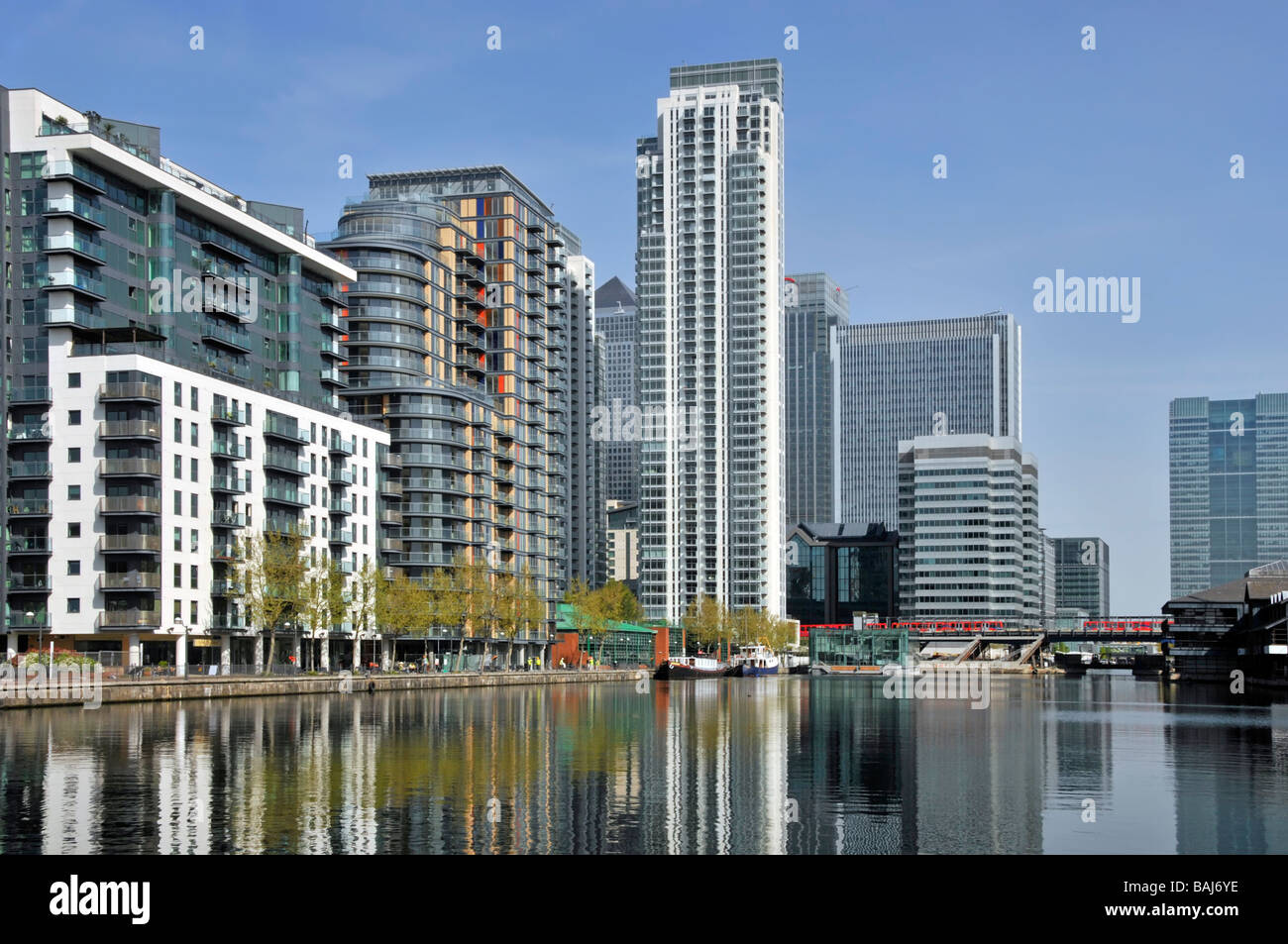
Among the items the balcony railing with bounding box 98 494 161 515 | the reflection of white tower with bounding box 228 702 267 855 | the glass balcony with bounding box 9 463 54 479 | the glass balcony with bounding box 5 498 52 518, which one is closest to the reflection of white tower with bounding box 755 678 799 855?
A: the reflection of white tower with bounding box 228 702 267 855

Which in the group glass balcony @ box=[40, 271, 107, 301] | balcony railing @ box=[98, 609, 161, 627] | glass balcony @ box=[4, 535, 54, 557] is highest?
glass balcony @ box=[40, 271, 107, 301]

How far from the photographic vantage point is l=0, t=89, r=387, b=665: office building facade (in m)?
121

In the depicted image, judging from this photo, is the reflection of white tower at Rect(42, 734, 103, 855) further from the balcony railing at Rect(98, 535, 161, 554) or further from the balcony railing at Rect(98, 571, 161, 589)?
the balcony railing at Rect(98, 535, 161, 554)

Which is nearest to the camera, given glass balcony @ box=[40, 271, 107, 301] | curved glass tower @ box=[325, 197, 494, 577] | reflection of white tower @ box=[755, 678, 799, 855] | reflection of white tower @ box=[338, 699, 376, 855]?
reflection of white tower @ box=[338, 699, 376, 855]

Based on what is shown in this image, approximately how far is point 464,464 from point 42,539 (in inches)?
2768

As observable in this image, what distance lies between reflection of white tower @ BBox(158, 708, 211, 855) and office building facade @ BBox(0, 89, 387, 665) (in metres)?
65.0

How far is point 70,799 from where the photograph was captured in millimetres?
42469

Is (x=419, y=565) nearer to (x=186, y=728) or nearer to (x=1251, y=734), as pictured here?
(x=186, y=728)

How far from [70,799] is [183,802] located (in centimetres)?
339

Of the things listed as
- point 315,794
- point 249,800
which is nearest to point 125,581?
point 315,794

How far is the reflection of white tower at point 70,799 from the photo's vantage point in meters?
35.0
